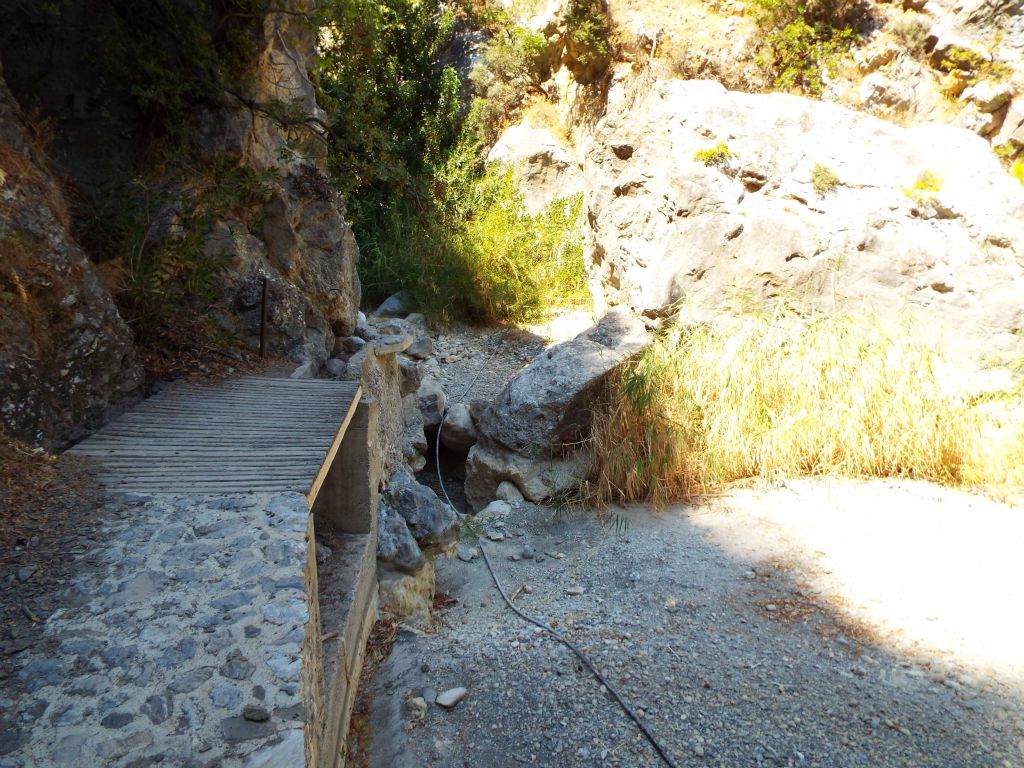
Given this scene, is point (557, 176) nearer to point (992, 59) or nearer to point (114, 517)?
point (992, 59)

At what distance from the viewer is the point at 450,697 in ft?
7.11

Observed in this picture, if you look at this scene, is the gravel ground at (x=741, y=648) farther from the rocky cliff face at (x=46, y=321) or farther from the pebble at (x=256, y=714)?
the rocky cliff face at (x=46, y=321)

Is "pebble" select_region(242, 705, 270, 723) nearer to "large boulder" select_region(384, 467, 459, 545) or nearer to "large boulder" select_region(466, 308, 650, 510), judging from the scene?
"large boulder" select_region(384, 467, 459, 545)

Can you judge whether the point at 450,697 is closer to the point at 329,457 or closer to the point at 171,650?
the point at 329,457

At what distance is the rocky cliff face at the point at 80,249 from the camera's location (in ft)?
6.04

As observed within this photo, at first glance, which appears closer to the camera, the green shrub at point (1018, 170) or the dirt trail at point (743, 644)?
the dirt trail at point (743, 644)

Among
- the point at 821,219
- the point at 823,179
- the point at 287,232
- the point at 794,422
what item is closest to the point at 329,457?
the point at 287,232

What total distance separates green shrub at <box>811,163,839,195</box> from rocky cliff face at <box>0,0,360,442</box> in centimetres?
358

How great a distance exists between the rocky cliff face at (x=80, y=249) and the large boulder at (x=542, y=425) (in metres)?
1.23

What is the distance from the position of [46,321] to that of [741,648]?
2552mm

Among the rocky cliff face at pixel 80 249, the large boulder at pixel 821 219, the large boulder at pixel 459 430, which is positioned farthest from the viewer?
the large boulder at pixel 459 430

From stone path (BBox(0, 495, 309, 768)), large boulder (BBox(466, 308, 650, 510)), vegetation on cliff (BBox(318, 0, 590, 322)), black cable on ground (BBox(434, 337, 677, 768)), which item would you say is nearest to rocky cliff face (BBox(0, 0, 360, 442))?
stone path (BBox(0, 495, 309, 768))

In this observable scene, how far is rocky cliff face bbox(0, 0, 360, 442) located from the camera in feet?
6.04

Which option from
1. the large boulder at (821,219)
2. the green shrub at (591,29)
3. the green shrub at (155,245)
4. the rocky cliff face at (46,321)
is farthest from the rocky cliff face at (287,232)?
the green shrub at (591,29)
